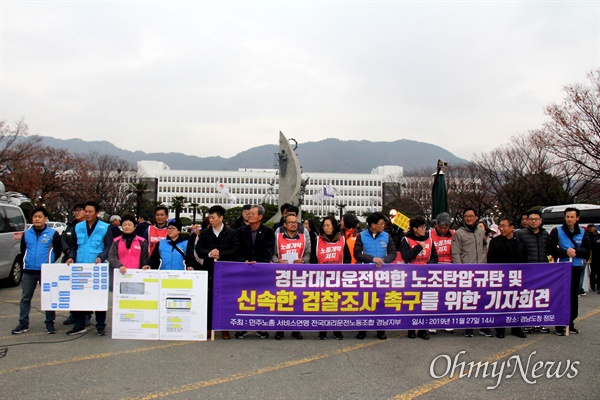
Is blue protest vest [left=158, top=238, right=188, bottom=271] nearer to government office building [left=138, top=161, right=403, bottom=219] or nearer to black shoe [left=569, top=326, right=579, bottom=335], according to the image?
black shoe [left=569, top=326, right=579, bottom=335]

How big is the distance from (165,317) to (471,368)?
3.76 m

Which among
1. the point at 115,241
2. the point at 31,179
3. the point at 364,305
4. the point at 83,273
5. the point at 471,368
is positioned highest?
the point at 31,179

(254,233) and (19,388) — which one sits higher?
(254,233)

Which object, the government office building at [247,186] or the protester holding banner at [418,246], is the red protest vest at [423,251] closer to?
the protester holding banner at [418,246]

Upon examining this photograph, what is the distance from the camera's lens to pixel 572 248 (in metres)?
7.20

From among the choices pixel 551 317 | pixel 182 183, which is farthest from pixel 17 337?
pixel 182 183

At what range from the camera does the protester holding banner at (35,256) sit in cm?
650

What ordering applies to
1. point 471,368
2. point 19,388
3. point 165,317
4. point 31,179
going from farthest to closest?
point 31,179 < point 165,317 < point 471,368 < point 19,388

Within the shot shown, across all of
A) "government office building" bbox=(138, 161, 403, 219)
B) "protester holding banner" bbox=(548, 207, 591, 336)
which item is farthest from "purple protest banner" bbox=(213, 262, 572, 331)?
"government office building" bbox=(138, 161, 403, 219)

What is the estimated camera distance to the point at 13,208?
1049 cm

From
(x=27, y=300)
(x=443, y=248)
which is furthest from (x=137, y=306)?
(x=443, y=248)

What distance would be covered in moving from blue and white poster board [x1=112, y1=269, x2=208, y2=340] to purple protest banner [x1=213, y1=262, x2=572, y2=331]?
251 millimetres

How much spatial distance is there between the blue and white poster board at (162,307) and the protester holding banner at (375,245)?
Answer: 2135 mm

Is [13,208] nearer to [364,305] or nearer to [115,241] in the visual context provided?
[115,241]
